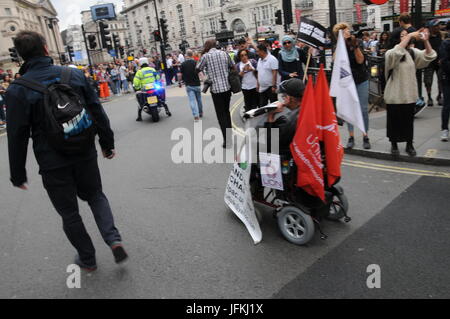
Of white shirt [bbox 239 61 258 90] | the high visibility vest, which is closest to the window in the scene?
the high visibility vest

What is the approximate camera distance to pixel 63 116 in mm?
2943

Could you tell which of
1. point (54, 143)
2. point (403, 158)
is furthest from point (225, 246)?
point (403, 158)

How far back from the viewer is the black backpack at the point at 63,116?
292 centimetres

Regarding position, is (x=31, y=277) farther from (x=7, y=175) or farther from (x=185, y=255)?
(x=7, y=175)

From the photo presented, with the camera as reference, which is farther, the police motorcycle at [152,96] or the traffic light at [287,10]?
the traffic light at [287,10]

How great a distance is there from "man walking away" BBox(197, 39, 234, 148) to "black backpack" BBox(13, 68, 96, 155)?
460cm

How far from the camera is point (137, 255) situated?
145 inches

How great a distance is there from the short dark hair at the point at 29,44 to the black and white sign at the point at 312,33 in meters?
3.50

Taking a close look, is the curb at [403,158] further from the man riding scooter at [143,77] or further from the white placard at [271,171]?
the man riding scooter at [143,77]

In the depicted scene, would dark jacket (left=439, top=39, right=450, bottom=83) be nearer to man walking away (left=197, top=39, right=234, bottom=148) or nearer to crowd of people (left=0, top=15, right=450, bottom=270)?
crowd of people (left=0, top=15, right=450, bottom=270)

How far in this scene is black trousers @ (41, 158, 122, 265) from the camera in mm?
3143

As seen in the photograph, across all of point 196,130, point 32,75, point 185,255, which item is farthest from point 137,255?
point 196,130

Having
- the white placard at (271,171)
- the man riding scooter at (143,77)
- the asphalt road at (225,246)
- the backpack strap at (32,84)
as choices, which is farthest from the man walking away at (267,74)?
the backpack strap at (32,84)

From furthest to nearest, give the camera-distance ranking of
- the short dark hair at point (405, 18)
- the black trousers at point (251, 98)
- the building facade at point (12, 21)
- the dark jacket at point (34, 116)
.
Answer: the building facade at point (12, 21) < the black trousers at point (251, 98) < the short dark hair at point (405, 18) < the dark jacket at point (34, 116)
